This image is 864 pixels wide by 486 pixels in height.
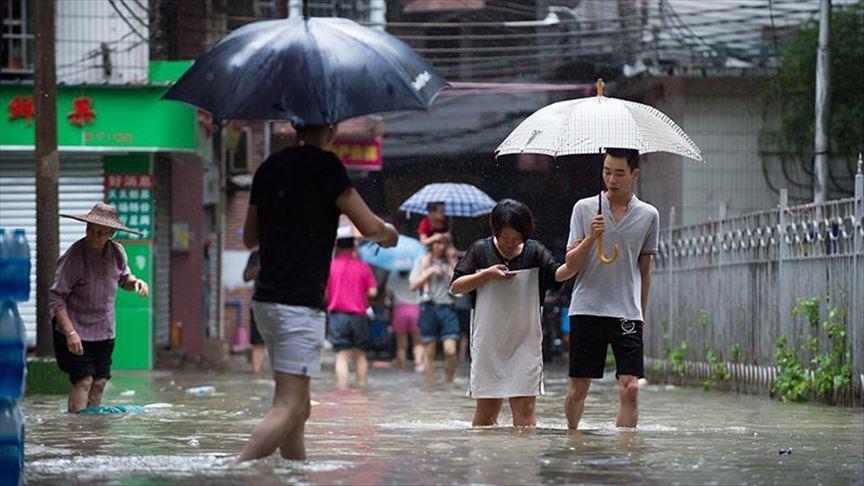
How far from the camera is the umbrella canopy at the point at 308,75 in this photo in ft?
24.7

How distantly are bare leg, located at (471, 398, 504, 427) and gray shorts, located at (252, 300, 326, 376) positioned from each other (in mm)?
2872

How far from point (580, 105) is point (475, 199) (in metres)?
11.8

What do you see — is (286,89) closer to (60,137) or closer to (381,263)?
(60,137)

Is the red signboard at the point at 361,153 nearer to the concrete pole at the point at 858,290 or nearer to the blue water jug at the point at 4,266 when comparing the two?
the concrete pole at the point at 858,290

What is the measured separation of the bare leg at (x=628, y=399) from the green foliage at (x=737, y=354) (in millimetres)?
6689

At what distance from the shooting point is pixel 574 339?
10.0 metres

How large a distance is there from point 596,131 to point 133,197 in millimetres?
13616

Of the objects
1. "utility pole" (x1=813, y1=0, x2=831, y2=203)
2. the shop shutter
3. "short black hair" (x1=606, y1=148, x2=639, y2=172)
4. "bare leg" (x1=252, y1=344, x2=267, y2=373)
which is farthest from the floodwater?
the shop shutter

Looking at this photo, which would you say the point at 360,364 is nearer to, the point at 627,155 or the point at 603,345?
the point at 603,345

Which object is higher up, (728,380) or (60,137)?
(60,137)

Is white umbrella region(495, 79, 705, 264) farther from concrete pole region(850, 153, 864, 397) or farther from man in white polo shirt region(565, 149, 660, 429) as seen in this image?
concrete pole region(850, 153, 864, 397)

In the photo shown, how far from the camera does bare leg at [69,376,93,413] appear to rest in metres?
12.6

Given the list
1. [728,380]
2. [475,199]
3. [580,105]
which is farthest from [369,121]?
[580,105]

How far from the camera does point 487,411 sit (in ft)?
33.6
